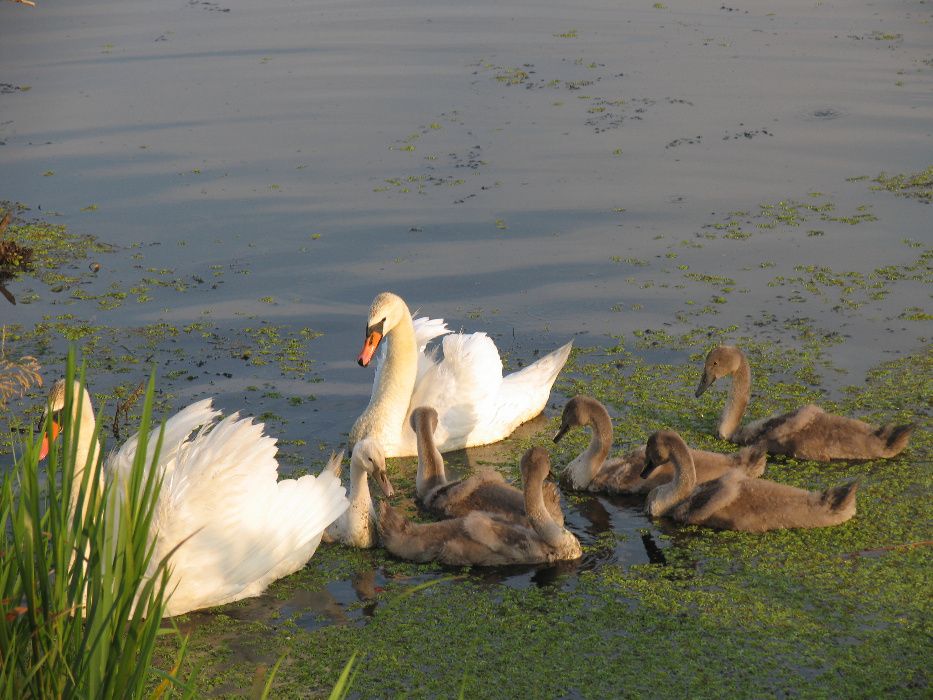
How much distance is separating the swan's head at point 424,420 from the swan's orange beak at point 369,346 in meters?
0.44

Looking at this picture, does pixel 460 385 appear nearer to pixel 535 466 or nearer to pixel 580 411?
pixel 580 411

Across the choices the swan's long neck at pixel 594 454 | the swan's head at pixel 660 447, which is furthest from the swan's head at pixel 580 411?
the swan's head at pixel 660 447

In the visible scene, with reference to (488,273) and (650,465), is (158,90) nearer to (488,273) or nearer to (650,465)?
(488,273)

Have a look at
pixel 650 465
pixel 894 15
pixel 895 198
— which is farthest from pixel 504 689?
pixel 894 15

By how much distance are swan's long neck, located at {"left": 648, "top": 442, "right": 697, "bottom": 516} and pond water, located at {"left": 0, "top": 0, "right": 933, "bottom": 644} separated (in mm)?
185

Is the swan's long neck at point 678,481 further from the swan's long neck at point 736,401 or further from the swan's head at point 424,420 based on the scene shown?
the swan's head at point 424,420

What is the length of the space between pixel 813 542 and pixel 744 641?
1137mm

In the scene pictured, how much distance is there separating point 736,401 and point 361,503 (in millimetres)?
2593

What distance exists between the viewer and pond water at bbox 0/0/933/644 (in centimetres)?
1005

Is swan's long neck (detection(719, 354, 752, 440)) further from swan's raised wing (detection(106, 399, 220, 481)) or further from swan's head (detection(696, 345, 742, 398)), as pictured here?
swan's raised wing (detection(106, 399, 220, 481))

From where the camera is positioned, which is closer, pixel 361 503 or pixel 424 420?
pixel 361 503

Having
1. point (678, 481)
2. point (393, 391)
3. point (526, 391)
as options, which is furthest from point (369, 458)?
point (526, 391)

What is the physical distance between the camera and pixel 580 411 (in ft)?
26.2

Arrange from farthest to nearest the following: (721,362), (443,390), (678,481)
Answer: (443,390)
(721,362)
(678,481)
